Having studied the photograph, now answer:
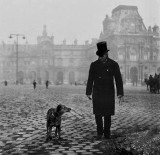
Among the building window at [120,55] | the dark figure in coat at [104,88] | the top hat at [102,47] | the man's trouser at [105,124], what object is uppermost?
the building window at [120,55]

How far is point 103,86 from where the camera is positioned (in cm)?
608

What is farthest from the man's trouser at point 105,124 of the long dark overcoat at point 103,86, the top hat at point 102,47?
the top hat at point 102,47

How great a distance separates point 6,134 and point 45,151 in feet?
5.36

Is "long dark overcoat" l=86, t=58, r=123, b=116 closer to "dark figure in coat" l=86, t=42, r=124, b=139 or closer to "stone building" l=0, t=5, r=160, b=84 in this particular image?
"dark figure in coat" l=86, t=42, r=124, b=139

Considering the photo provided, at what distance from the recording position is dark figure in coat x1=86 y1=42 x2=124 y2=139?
6.03 meters

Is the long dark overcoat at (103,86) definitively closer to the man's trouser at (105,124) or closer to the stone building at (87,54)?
the man's trouser at (105,124)

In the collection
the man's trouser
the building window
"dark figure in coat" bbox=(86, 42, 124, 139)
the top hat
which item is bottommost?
the man's trouser

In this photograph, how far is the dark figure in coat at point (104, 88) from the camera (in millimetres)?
6027

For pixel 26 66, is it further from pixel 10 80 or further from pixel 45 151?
pixel 45 151

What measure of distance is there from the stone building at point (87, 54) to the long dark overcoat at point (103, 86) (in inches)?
1955

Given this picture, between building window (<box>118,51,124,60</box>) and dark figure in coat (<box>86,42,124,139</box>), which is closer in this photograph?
dark figure in coat (<box>86,42,124,139</box>)

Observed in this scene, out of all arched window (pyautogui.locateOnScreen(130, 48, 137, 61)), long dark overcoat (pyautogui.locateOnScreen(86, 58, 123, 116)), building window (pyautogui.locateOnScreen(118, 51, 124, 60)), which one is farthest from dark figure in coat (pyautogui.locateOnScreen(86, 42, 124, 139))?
arched window (pyautogui.locateOnScreen(130, 48, 137, 61))

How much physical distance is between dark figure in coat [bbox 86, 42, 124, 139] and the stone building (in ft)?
163

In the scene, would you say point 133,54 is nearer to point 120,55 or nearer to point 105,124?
point 120,55
